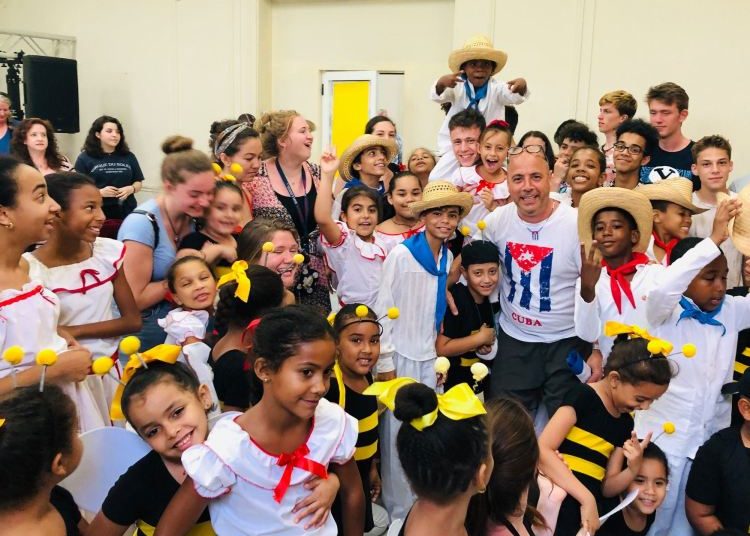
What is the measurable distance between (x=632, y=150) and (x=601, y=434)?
6.53 ft

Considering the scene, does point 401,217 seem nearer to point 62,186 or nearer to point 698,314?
point 698,314

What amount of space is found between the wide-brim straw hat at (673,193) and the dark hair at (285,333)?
189cm

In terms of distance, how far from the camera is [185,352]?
227cm

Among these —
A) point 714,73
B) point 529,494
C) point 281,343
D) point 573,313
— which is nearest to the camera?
point 281,343

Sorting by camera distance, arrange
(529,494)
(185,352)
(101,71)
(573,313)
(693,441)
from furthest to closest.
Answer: (101,71) < (573,313) < (693,441) < (185,352) < (529,494)

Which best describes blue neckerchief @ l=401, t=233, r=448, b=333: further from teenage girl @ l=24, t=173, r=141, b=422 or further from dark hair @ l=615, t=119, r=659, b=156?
dark hair @ l=615, t=119, r=659, b=156

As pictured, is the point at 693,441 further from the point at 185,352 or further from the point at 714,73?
the point at 714,73

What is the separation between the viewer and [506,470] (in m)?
1.66

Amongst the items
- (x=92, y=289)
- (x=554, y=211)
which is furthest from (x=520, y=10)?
(x=92, y=289)

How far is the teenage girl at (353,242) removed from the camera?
328cm

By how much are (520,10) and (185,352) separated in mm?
5359

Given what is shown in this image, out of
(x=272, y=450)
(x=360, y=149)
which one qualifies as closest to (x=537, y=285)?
(x=360, y=149)

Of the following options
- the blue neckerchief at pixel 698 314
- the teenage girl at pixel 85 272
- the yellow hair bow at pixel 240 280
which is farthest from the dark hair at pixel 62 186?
the blue neckerchief at pixel 698 314

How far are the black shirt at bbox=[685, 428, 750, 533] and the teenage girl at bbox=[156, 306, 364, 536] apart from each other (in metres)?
1.39
